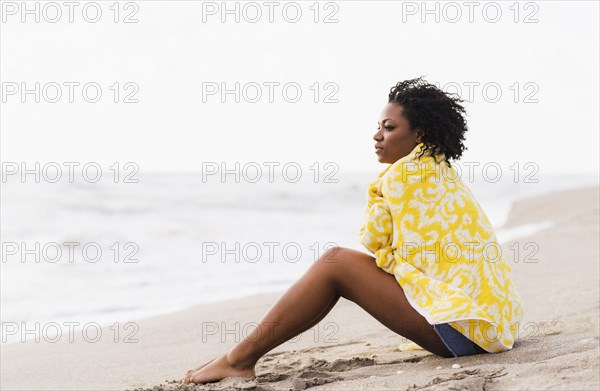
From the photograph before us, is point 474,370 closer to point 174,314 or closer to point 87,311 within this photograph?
point 174,314

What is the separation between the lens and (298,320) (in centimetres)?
300

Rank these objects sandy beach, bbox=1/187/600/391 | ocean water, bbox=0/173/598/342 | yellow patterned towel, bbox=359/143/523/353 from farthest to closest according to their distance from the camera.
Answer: ocean water, bbox=0/173/598/342 < yellow patterned towel, bbox=359/143/523/353 < sandy beach, bbox=1/187/600/391

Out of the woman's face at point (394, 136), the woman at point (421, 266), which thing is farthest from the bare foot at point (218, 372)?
the woman's face at point (394, 136)

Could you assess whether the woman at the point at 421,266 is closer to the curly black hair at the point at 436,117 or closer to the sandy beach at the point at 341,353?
the curly black hair at the point at 436,117

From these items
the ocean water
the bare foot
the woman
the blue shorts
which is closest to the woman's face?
the woman

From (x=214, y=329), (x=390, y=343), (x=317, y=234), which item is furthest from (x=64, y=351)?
(x=317, y=234)

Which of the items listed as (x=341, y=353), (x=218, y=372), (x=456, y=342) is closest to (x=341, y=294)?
(x=456, y=342)

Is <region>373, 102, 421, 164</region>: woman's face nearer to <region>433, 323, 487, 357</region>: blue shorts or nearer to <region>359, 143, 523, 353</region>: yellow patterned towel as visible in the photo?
<region>359, 143, 523, 353</region>: yellow patterned towel

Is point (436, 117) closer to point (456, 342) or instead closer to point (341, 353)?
point (456, 342)

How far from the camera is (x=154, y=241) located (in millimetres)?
10570

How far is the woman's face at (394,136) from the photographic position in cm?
309

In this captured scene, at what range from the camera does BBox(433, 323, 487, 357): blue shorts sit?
293cm

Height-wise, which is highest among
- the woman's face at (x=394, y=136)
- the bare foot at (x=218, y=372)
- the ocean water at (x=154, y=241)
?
the woman's face at (x=394, y=136)

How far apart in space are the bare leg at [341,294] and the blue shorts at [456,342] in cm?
3
